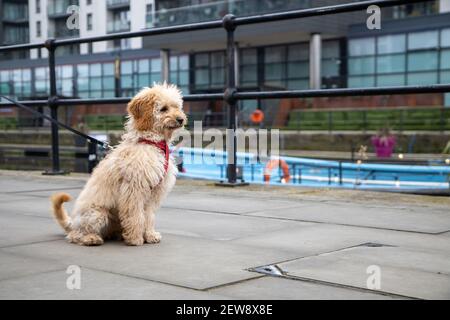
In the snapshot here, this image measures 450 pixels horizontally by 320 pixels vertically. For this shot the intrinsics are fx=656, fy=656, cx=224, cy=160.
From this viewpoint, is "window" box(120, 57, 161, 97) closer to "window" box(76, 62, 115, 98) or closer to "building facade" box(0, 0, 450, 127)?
"building facade" box(0, 0, 450, 127)

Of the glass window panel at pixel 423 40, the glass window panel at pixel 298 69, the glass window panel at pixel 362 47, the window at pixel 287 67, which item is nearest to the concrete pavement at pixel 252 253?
the glass window panel at pixel 423 40

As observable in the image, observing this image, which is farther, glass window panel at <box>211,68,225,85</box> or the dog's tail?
glass window panel at <box>211,68,225,85</box>

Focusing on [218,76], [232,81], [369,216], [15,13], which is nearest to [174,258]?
[369,216]

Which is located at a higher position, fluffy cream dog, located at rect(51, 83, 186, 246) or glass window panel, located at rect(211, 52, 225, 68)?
glass window panel, located at rect(211, 52, 225, 68)

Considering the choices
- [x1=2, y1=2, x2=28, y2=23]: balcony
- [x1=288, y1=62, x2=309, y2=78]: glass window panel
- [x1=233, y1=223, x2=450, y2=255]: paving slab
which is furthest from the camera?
[x1=288, y1=62, x2=309, y2=78]: glass window panel

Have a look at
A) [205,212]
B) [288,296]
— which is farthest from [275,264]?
[205,212]

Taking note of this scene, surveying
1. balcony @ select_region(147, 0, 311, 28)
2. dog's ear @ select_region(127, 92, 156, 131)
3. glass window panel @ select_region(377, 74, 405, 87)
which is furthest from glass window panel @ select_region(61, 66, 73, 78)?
dog's ear @ select_region(127, 92, 156, 131)

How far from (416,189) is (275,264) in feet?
41.9

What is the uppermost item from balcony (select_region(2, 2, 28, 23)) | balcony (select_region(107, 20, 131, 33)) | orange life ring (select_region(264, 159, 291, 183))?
balcony (select_region(107, 20, 131, 33))

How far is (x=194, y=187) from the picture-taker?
8.45 meters

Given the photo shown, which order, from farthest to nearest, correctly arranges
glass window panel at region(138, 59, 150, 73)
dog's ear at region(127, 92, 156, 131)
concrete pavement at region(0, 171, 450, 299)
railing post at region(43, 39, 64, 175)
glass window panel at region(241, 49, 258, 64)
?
1. glass window panel at region(138, 59, 150, 73)
2. glass window panel at region(241, 49, 258, 64)
3. railing post at region(43, 39, 64, 175)
4. dog's ear at region(127, 92, 156, 131)
5. concrete pavement at region(0, 171, 450, 299)

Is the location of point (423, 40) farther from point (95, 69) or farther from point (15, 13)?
point (15, 13)

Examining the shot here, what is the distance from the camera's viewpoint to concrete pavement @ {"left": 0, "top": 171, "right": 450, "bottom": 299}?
131 inches

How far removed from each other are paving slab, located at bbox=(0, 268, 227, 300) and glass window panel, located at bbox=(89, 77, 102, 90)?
47786 millimetres
